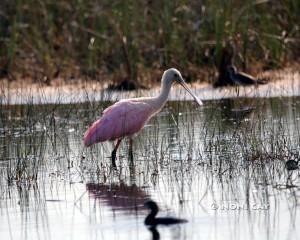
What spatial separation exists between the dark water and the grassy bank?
3.52m

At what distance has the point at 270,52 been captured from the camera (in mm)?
17734

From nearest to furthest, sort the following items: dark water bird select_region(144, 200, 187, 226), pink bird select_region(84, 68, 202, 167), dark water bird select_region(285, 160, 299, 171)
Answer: dark water bird select_region(144, 200, 187, 226) → dark water bird select_region(285, 160, 299, 171) → pink bird select_region(84, 68, 202, 167)

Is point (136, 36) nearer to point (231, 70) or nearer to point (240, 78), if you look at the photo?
point (231, 70)

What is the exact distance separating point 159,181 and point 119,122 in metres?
1.84

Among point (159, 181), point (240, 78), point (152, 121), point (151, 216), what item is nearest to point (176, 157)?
point (159, 181)

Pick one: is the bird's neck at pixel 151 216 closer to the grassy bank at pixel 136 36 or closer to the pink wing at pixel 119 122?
the pink wing at pixel 119 122

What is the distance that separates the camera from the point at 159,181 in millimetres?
10273

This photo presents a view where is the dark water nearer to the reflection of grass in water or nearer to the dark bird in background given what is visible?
the reflection of grass in water

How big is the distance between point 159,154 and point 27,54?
7.56 metres

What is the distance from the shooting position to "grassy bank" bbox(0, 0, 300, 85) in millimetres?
17562

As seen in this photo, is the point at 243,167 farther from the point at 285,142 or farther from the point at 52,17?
the point at 52,17

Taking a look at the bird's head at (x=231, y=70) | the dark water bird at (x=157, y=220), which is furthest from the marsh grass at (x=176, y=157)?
the bird's head at (x=231, y=70)

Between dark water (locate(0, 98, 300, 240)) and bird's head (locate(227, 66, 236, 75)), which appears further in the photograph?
bird's head (locate(227, 66, 236, 75))

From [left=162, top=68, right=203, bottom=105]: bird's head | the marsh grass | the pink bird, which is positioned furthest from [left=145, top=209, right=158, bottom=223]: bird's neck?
[left=162, top=68, right=203, bottom=105]: bird's head
